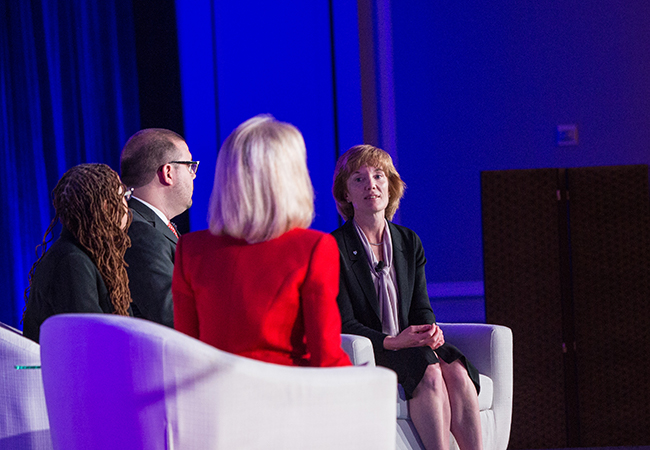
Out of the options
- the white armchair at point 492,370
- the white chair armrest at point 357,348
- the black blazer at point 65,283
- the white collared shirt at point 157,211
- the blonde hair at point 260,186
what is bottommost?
the white armchair at point 492,370

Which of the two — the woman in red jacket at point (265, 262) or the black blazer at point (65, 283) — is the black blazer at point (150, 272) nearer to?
the black blazer at point (65, 283)

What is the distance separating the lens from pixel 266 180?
1418mm

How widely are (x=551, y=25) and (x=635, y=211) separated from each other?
1.67 meters

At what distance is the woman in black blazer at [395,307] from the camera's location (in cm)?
231

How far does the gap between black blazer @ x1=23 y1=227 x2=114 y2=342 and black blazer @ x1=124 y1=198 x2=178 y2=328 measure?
25 cm

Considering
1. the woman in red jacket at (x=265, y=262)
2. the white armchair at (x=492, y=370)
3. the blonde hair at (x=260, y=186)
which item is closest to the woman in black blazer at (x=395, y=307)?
the white armchair at (x=492, y=370)

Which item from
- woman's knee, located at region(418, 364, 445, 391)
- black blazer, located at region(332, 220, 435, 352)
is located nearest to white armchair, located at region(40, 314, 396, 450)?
woman's knee, located at region(418, 364, 445, 391)

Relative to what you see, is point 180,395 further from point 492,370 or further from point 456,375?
point 492,370

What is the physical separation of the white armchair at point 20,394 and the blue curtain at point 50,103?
222cm

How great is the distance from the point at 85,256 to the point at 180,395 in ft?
2.88

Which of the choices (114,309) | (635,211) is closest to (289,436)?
(114,309)

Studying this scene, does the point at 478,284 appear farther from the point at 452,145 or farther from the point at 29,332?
the point at 29,332

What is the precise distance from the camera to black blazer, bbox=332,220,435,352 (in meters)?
2.52

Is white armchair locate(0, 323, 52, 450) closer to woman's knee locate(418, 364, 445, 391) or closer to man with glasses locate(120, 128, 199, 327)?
man with glasses locate(120, 128, 199, 327)
